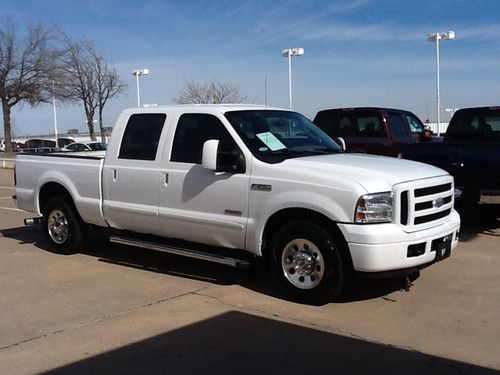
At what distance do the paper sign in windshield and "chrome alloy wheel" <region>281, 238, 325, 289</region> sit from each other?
3.48 ft

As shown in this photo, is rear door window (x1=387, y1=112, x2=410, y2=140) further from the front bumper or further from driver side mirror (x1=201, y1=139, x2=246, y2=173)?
the front bumper

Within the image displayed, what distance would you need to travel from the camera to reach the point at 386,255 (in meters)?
5.16

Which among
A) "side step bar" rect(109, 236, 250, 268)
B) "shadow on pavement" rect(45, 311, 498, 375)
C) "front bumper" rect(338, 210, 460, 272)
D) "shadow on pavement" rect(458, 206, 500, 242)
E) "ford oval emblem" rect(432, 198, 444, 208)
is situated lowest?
"shadow on pavement" rect(45, 311, 498, 375)

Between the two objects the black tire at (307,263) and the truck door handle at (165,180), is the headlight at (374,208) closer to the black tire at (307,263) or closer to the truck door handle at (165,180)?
the black tire at (307,263)

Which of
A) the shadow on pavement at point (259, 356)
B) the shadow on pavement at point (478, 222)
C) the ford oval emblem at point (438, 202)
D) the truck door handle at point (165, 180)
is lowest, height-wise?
the shadow on pavement at point (259, 356)

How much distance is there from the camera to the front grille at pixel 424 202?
5301 mm

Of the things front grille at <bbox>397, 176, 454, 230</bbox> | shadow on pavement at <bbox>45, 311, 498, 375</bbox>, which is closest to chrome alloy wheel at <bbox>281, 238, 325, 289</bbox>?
shadow on pavement at <bbox>45, 311, 498, 375</bbox>

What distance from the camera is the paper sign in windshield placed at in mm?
6148

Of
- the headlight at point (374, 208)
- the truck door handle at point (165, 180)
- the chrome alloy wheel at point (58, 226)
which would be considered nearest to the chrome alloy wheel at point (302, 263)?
the headlight at point (374, 208)

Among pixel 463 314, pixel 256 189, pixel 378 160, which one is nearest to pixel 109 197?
pixel 256 189

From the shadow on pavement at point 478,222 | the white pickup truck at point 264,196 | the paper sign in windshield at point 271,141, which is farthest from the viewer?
the shadow on pavement at point 478,222

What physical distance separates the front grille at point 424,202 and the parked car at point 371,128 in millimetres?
5365

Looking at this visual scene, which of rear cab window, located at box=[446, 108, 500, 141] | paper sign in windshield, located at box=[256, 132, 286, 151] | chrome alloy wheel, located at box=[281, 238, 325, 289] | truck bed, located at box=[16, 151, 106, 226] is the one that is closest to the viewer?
chrome alloy wheel, located at box=[281, 238, 325, 289]

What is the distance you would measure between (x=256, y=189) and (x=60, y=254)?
11.9ft
